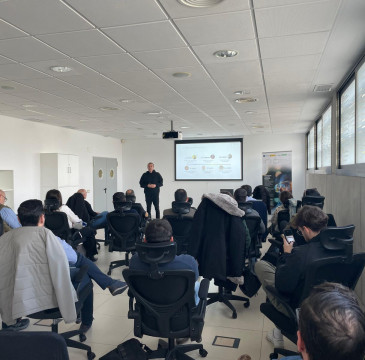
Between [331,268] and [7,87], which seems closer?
[331,268]

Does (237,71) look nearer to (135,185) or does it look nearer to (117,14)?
(117,14)

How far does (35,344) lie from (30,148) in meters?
7.93

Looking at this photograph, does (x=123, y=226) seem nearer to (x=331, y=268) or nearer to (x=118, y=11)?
(x=118, y=11)

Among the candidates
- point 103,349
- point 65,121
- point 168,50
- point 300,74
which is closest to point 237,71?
point 300,74

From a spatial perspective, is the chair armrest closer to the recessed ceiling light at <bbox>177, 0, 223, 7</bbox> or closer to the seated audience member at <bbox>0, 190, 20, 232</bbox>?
the recessed ceiling light at <bbox>177, 0, 223, 7</bbox>

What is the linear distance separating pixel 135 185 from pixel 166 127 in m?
4.22

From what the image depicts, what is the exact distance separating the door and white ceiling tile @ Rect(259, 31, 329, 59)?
28.1ft

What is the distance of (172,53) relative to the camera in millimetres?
3633

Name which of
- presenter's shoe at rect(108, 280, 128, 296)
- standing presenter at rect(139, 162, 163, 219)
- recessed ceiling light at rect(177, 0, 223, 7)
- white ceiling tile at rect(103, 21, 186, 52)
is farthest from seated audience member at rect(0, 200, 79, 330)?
standing presenter at rect(139, 162, 163, 219)

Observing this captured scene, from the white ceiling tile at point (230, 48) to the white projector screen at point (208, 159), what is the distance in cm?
859

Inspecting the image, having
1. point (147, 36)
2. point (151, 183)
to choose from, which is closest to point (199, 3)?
point (147, 36)

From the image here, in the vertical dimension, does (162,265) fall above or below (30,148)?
below

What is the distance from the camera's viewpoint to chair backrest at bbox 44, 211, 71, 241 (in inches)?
188

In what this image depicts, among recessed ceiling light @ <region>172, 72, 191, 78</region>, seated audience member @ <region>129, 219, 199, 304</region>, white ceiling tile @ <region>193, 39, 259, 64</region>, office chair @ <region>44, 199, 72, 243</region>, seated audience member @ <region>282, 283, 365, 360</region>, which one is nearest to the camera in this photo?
seated audience member @ <region>282, 283, 365, 360</region>
